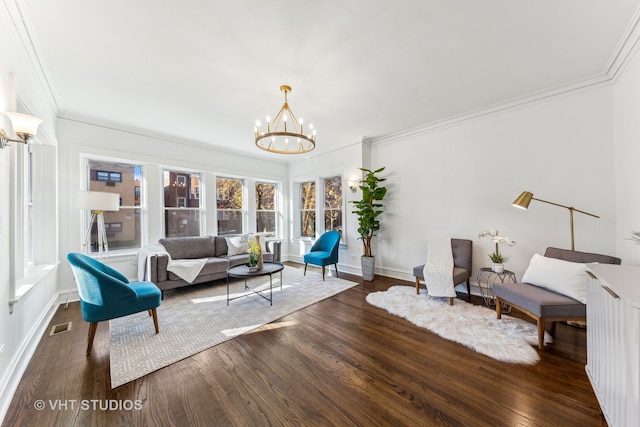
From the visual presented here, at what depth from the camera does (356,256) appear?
503cm

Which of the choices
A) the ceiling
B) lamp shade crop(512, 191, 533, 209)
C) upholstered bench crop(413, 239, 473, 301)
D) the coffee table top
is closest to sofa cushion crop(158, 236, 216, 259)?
the coffee table top

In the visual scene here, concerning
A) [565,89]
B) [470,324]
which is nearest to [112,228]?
[470,324]

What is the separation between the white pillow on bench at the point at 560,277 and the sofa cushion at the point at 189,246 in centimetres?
495

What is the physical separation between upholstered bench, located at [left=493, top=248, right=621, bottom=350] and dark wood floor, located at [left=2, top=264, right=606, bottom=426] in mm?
325

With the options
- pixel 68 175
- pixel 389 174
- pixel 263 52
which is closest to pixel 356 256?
pixel 389 174

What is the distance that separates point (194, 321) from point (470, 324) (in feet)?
10.4

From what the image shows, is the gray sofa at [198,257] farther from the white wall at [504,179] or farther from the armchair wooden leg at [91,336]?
the white wall at [504,179]

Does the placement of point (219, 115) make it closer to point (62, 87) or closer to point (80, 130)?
point (62, 87)

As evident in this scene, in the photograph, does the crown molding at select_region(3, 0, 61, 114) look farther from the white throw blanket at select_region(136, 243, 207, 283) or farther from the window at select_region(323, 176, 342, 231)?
the window at select_region(323, 176, 342, 231)

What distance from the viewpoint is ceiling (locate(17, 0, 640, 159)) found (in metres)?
1.84

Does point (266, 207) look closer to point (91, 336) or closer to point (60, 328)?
point (60, 328)

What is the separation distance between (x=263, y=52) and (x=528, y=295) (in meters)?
3.45

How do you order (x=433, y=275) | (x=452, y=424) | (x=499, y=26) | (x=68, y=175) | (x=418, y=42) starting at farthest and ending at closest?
(x=68, y=175) < (x=433, y=275) < (x=418, y=42) < (x=499, y=26) < (x=452, y=424)

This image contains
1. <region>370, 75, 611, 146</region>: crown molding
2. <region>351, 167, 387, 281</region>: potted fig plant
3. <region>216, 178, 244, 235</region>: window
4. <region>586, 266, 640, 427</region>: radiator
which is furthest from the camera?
<region>216, 178, 244, 235</region>: window
